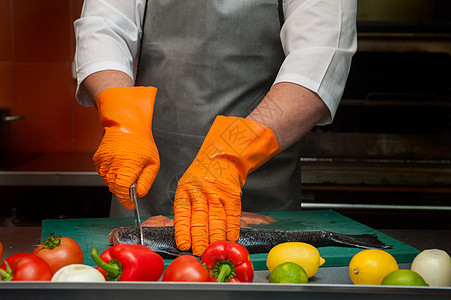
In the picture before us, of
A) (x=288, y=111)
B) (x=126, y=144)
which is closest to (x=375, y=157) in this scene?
(x=288, y=111)

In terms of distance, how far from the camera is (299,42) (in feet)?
5.24

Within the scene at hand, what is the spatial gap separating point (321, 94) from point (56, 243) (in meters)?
0.87

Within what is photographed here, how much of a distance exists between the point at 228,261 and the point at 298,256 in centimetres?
20

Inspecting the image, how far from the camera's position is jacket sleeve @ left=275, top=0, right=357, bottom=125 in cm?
154

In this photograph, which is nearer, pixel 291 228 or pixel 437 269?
pixel 437 269

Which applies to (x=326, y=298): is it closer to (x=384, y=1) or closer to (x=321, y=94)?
(x=321, y=94)

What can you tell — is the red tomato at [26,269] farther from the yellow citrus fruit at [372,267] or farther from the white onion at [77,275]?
the yellow citrus fruit at [372,267]

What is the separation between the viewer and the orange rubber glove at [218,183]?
4.17 ft

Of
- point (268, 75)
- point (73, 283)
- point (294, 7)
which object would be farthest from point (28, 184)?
point (73, 283)

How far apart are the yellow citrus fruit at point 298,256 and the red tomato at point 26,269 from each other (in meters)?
0.48

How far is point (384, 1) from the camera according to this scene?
3168 mm

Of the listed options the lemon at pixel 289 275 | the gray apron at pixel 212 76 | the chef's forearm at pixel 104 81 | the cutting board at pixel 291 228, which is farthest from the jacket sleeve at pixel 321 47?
the lemon at pixel 289 275

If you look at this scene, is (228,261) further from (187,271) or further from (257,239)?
(257,239)

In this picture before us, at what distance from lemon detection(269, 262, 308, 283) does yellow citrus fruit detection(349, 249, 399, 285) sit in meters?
0.16
